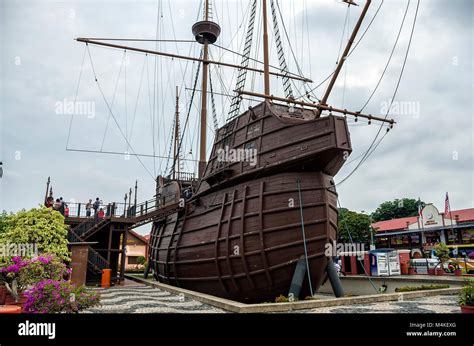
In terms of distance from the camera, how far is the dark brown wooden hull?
11.4 m

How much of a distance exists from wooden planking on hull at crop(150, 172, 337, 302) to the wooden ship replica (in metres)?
0.03

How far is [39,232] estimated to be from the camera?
34.8 ft

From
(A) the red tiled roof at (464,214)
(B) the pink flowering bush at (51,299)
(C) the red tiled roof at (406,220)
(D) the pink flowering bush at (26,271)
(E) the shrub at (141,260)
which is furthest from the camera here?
(E) the shrub at (141,260)

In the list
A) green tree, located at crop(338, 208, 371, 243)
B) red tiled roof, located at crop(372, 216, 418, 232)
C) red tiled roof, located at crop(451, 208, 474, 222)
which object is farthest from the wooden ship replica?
green tree, located at crop(338, 208, 371, 243)

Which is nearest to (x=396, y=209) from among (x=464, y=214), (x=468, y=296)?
(x=464, y=214)

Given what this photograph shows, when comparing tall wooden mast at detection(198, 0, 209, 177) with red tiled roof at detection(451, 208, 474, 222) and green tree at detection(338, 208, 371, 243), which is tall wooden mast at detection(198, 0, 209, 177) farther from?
green tree at detection(338, 208, 371, 243)

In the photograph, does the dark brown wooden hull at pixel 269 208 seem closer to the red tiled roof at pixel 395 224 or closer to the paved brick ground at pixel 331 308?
the paved brick ground at pixel 331 308

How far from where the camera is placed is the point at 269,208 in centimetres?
1205

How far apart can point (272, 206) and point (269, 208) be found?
123 mm

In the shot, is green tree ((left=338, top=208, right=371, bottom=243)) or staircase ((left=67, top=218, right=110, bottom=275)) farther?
green tree ((left=338, top=208, right=371, bottom=243))

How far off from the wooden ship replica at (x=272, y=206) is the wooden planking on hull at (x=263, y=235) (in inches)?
1.3

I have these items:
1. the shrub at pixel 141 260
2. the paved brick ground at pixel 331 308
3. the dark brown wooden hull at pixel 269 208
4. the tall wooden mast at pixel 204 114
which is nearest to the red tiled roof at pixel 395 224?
the shrub at pixel 141 260

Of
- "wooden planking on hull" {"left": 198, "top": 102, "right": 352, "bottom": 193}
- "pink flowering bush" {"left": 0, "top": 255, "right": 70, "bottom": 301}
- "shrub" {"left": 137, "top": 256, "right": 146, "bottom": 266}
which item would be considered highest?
"wooden planking on hull" {"left": 198, "top": 102, "right": 352, "bottom": 193}

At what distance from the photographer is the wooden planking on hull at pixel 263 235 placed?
11453 millimetres
